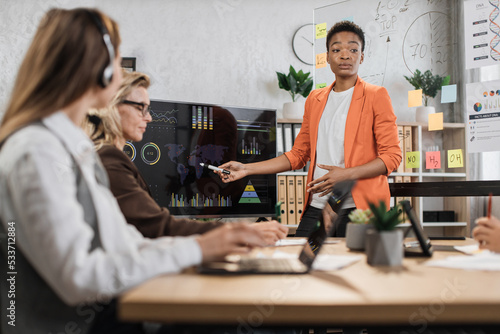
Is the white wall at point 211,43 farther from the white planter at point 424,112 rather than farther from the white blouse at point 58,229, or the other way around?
the white blouse at point 58,229

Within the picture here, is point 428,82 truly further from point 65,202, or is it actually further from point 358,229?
point 65,202

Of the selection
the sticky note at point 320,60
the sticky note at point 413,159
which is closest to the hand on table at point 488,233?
the sticky note at point 413,159

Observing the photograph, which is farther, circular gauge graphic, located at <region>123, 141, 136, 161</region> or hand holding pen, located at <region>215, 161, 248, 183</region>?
circular gauge graphic, located at <region>123, 141, 136, 161</region>

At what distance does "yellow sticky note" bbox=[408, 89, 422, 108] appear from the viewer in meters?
2.54

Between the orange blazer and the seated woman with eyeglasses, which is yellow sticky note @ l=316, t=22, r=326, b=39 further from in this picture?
the seated woman with eyeglasses

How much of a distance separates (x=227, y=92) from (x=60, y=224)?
336cm

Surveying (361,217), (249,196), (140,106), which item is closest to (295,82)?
(249,196)

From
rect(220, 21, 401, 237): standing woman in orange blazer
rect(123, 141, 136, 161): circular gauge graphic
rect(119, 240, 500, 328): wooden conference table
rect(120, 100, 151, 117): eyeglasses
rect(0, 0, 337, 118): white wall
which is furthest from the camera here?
rect(0, 0, 337, 118): white wall

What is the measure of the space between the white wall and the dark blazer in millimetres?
2538

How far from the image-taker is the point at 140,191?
1438 mm

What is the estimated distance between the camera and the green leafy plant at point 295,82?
12.7ft

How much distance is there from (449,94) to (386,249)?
5.44 ft

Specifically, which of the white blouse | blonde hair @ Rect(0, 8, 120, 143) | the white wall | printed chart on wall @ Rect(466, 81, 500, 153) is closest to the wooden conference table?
the white blouse

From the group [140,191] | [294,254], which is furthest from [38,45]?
[294,254]
